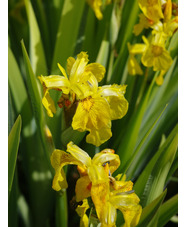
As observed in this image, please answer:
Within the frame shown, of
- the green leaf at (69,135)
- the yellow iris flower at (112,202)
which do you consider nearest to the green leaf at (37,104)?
the green leaf at (69,135)

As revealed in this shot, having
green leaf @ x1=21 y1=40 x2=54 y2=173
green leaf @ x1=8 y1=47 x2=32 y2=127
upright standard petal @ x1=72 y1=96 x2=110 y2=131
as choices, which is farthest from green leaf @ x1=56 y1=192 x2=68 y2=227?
green leaf @ x1=8 y1=47 x2=32 y2=127

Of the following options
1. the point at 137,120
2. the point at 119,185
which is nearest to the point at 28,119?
the point at 137,120

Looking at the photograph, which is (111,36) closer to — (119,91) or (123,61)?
(123,61)

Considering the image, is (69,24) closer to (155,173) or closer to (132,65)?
(132,65)

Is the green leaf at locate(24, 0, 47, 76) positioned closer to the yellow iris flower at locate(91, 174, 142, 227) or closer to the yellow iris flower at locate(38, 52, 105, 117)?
the yellow iris flower at locate(38, 52, 105, 117)

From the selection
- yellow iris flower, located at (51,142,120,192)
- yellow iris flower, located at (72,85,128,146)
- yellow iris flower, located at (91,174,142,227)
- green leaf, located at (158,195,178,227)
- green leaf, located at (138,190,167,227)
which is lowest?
green leaf, located at (158,195,178,227)
